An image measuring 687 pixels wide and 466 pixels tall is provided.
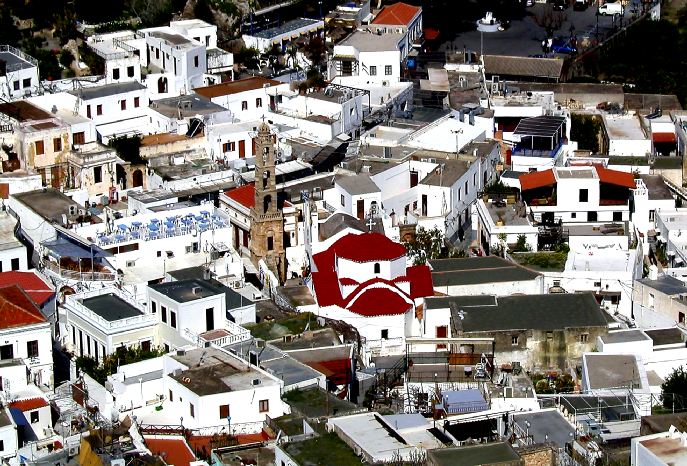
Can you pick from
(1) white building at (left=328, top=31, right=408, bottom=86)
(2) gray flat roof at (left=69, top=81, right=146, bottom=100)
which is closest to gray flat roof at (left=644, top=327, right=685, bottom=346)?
(2) gray flat roof at (left=69, top=81, right=146, bottom=100)

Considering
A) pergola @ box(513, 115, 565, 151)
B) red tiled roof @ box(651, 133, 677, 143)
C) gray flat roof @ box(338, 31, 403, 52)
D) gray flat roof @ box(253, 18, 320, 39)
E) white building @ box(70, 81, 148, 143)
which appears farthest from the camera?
gray flat roof @ box(253, 18, 320, 39)

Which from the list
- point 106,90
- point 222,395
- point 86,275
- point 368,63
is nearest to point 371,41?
point 368,63

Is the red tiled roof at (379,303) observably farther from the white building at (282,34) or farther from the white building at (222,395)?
the white building at (282,34)

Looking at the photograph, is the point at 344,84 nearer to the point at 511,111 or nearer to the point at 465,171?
the point at 511,111

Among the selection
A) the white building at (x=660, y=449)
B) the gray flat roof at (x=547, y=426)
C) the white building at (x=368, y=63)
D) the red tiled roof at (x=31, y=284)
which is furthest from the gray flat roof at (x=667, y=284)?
the white building at (x=368, y=63)

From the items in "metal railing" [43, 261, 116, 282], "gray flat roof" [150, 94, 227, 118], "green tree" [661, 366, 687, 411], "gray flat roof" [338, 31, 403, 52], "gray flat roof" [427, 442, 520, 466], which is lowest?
"green tree" [661, 366, 687, 411]

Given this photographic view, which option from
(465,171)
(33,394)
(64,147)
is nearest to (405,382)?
(33,394)

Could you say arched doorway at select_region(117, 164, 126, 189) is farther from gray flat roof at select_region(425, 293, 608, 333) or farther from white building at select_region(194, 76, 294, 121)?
gray flat roof at select_region(425, 293, 608, 333)
